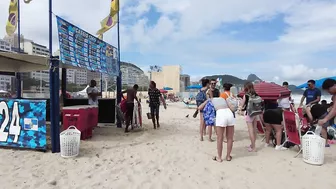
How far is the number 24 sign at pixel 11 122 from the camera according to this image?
471 centimetres

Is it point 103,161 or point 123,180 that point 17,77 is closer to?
point 103,161

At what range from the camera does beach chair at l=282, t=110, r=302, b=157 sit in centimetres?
461

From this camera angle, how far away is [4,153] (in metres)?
4.50

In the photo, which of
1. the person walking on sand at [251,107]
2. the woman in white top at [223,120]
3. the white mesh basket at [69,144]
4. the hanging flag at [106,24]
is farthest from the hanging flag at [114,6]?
the woman in white top at [223,120]

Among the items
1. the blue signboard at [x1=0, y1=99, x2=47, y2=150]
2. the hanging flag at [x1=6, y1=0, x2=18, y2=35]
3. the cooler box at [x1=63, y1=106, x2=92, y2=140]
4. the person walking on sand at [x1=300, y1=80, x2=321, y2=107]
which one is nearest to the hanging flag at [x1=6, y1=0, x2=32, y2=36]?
the hanging flag at [x1=6, y1=0, x2=18, y2=35]

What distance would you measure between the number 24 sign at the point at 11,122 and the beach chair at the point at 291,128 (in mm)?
5675

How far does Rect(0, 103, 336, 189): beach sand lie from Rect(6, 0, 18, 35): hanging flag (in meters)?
5.35

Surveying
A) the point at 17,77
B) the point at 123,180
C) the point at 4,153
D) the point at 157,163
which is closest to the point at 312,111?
the point at 157,163

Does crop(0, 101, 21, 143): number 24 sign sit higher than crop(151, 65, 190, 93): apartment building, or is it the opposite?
crop(151, 65, 190, 93): apartment building

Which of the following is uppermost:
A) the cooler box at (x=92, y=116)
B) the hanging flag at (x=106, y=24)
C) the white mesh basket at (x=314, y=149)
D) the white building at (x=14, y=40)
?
the hanging flag at (x=106, y=24)

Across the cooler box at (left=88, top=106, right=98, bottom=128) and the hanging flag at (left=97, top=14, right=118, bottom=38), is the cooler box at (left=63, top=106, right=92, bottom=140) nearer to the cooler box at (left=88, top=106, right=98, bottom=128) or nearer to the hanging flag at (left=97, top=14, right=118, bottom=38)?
the cooler box at (left=88, top=106, right=98, bottom=128)

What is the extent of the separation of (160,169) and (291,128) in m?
2.95

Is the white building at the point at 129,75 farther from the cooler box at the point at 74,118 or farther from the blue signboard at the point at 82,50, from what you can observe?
the cooler box at the point at 74,118

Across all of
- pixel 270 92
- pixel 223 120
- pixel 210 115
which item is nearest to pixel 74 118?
pixel 210 115
